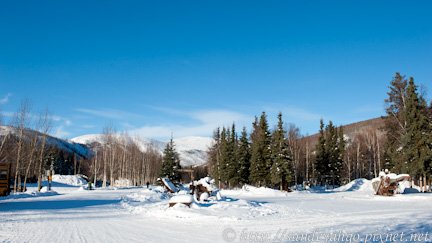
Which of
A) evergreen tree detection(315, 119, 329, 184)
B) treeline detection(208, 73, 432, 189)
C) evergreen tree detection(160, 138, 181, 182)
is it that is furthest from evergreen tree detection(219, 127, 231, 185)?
evergreen tree detection(315, 119, 329, 184)

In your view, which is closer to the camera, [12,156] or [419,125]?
[419,125]

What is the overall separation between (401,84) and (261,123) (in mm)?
17649

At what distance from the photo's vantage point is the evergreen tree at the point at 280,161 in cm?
4356

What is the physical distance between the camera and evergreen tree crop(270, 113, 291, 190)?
43562mm

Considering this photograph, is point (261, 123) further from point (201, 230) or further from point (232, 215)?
point (201, 230)

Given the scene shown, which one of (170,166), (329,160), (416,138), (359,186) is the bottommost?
(359,186)

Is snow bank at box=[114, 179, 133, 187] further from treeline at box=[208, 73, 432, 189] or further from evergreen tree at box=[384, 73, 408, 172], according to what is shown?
evergreen tree at box=[384, 73, 408, 172]

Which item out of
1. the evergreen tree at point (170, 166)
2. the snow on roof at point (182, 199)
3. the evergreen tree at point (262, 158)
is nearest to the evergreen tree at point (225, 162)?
the evergreen tree at point (262, 158)

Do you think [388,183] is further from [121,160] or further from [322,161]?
[121,160]

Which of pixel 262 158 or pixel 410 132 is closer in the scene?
pixel 410 132

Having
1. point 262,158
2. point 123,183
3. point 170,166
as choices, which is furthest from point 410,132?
point 123,183

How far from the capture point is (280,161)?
43.8 m

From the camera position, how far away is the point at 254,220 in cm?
1318

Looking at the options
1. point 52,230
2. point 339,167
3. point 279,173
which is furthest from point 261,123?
point 52,230
